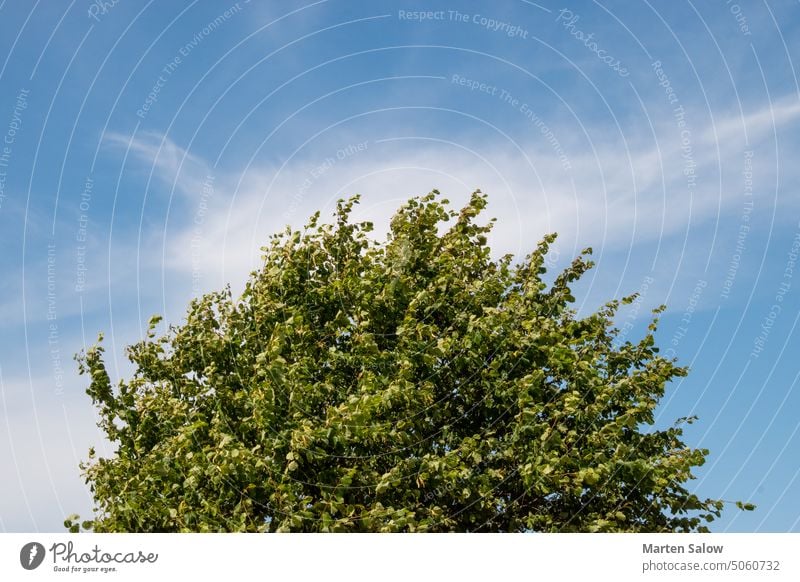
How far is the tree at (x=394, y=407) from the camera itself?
15.0m

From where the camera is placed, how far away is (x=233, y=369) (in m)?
19.0

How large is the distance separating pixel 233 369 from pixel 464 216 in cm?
746

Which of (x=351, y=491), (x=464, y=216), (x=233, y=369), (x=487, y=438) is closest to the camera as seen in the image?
(x=351, y=491)

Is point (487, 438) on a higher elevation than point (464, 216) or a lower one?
lower

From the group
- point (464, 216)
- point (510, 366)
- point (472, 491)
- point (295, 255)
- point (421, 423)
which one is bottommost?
point (472, 491)

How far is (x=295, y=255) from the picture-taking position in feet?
63.5

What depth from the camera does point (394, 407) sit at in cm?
1642

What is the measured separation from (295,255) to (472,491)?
7.32 metres

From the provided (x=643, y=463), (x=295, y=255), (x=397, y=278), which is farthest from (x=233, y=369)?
(x=643, y=463)

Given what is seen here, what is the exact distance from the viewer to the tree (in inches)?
592
